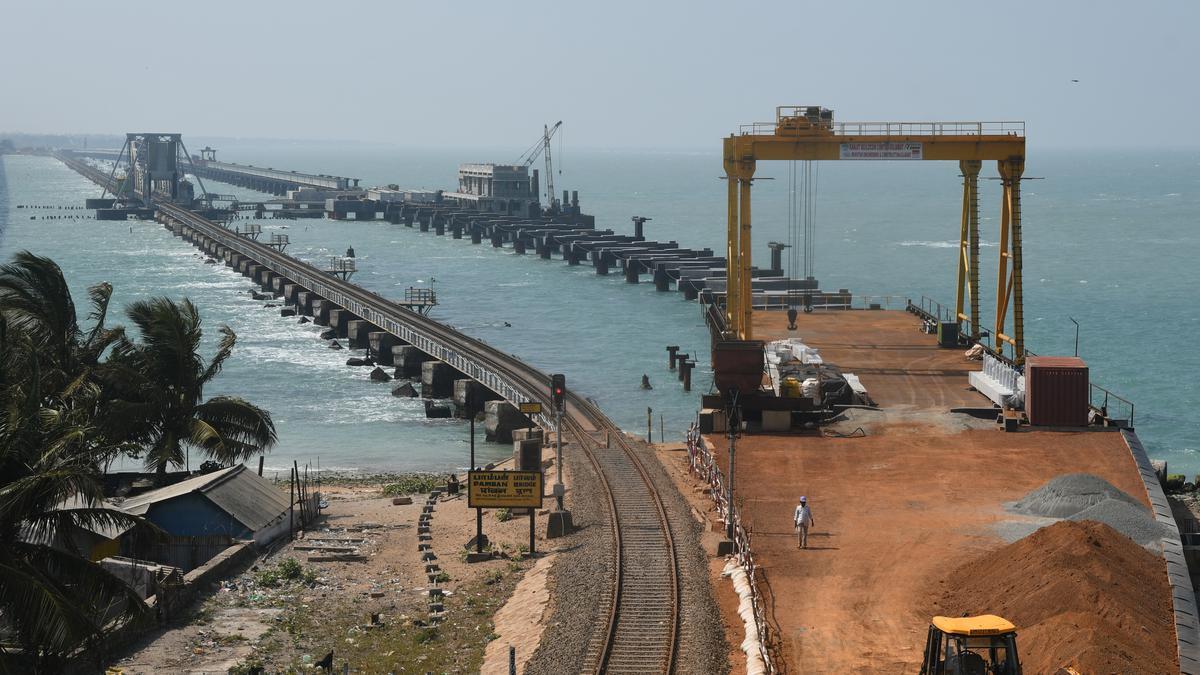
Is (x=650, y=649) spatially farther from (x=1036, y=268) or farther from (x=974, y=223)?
(x=1036, y=268)

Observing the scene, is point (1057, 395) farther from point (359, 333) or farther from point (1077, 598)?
point (359, 333)

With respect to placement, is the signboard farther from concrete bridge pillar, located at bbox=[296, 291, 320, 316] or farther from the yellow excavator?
concrete bridge pillar, located at bbox=[296, 291, 320, 316]

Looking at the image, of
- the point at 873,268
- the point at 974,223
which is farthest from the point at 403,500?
the point at 873,268

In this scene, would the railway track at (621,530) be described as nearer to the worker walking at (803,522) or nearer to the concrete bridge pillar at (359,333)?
the worker walking at (803,522)

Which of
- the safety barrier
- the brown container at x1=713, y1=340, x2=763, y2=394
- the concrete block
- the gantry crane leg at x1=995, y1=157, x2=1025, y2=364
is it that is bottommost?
the concrete block

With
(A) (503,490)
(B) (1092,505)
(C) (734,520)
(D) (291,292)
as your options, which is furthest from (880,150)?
(D) (291,292)

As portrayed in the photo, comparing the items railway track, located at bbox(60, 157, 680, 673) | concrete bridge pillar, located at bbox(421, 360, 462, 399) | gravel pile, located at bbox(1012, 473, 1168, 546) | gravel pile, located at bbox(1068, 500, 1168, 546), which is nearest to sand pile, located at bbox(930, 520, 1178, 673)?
Result: gravel pile, located at bbox(1068, 500, 1168, 546)

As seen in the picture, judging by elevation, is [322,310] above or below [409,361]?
above

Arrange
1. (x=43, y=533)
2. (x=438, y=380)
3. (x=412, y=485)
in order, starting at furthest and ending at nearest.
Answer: (x=438, y=380) → (x=412, y=485) → (x=43, y=533)
